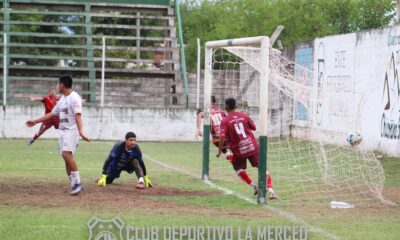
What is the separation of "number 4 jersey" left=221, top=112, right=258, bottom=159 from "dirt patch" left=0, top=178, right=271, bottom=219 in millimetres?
817

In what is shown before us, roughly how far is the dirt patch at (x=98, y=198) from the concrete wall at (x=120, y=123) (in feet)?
45.7

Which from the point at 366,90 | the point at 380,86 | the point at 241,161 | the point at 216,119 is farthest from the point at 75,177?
the point at 366,90

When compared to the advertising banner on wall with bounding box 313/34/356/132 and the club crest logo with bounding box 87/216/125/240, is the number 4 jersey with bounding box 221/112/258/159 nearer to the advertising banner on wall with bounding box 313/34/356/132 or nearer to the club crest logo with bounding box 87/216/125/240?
the advertising banner on wall with bounding box 313/34/356/132

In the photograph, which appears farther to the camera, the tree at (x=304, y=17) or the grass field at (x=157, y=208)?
the tree at (x=304, y=17)

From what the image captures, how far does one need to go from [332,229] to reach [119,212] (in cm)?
297

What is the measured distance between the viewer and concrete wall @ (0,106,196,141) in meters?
30.3

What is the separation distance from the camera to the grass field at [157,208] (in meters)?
10.8

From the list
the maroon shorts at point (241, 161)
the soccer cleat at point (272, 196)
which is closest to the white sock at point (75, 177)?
the maroon shorts at point (241, 161)

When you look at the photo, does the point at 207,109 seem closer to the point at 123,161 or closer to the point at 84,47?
the point at 123,161

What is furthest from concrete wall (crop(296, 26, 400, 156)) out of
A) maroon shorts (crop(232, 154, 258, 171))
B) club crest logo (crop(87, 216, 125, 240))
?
club crest logo (crop(87, 216, 125, 240))

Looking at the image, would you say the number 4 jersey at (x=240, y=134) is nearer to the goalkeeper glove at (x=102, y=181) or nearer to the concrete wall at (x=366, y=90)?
the goalkeeper glove at (x=102, y=181)

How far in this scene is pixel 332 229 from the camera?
430 inches

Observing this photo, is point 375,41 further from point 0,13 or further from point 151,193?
point 0,13

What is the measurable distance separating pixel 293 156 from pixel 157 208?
8751 millimetres
